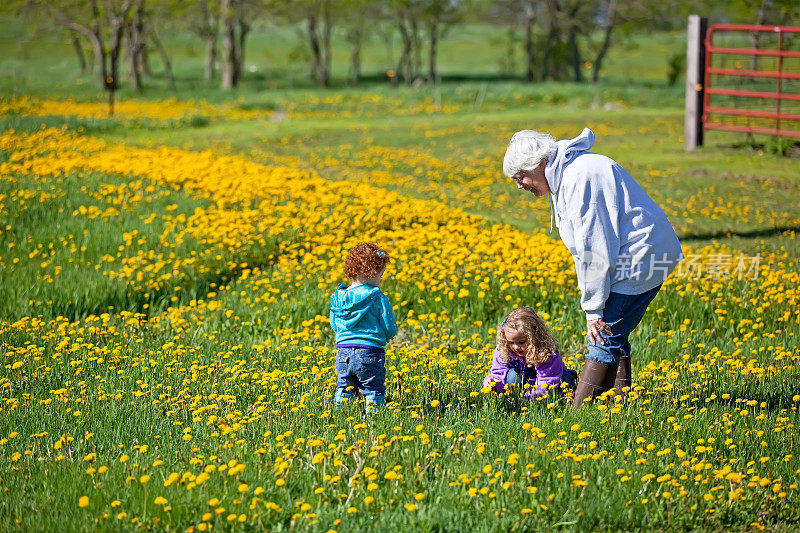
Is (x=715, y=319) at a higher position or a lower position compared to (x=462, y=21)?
lower

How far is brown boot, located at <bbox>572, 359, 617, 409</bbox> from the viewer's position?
16.3ft

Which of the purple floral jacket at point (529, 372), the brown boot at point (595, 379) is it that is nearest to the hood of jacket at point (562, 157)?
the brown boot at point (595, 379)

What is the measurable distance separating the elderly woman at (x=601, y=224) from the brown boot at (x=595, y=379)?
16 centimetres

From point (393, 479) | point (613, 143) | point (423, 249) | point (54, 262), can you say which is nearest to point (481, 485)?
point (393, 479)

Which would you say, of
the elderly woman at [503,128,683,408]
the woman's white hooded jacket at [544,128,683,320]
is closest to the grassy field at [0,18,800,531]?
the elderly woman at [503,128,683,408]

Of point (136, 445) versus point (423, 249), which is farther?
point (423, 249)

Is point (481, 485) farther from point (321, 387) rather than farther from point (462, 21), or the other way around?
point (462, 21)

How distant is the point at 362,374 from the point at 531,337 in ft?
3.83

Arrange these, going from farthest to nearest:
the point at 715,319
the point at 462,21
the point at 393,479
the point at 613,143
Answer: the point at 462,21, the point at 613,143, the point at 715,319, the point at 393,479

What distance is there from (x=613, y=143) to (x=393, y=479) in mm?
17598

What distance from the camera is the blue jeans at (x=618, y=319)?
4.80 meters

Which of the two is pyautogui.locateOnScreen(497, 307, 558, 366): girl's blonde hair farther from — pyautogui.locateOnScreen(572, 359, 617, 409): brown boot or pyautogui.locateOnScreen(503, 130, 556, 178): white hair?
pyautogui.locateOnScreen(503, 130, 556, 178): white hair

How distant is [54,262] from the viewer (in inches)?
387

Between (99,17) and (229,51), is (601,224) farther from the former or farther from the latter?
(229,51)
